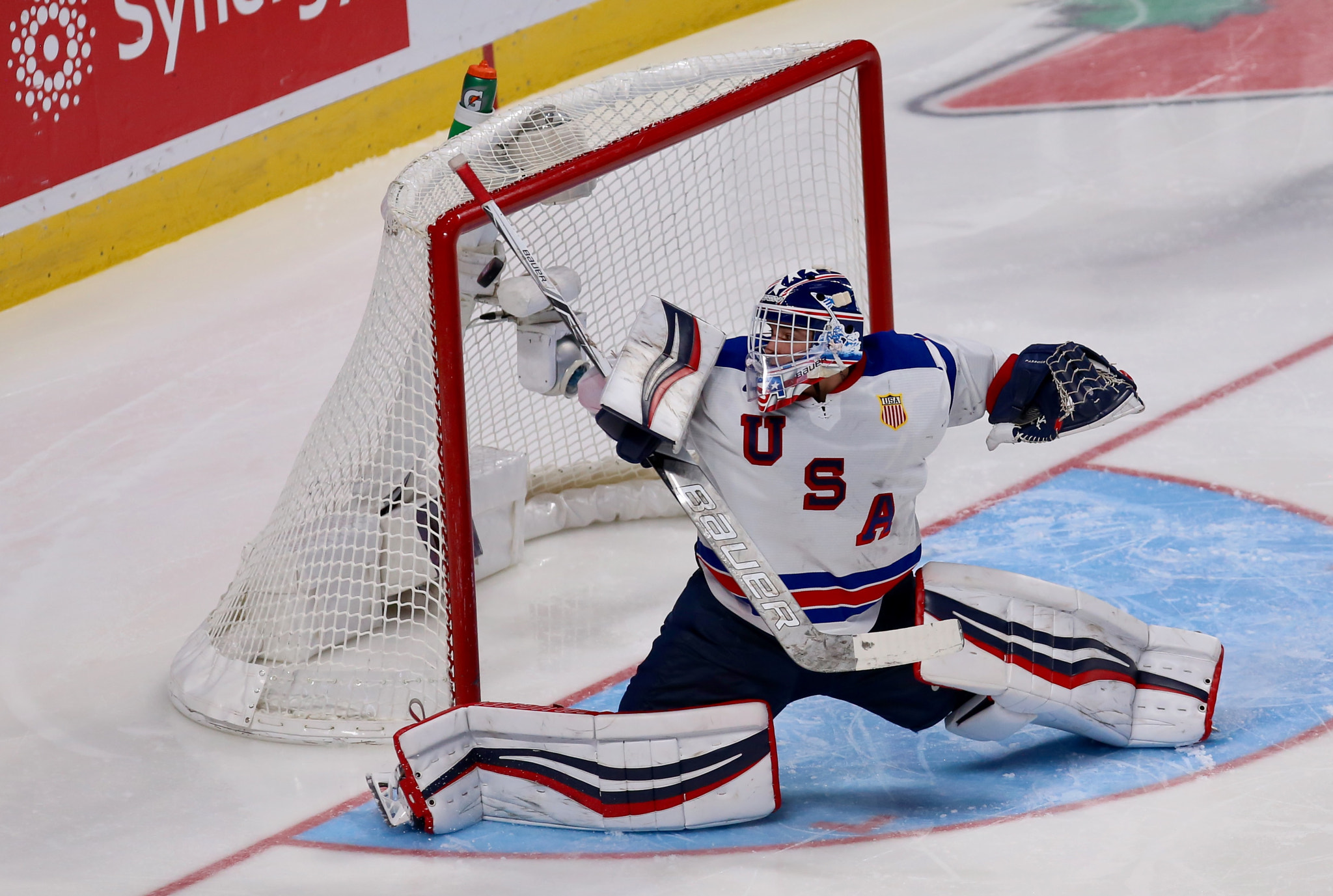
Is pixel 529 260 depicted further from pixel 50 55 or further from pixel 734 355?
pixel 50 55

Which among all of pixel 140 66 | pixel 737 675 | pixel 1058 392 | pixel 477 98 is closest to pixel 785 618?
pixel 737 675

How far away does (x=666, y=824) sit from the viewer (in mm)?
3199

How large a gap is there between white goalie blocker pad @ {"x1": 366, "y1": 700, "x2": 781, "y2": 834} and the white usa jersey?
8.8 inches

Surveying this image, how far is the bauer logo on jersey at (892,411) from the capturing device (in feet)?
10.2

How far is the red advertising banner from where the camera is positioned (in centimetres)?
562

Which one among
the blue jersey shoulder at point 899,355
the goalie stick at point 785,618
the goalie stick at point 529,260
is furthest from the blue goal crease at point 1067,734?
the goalie stick at point 529,260

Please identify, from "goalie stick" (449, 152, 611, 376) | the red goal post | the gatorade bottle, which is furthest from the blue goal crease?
the gatorade bottle

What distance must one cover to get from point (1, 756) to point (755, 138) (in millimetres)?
2420

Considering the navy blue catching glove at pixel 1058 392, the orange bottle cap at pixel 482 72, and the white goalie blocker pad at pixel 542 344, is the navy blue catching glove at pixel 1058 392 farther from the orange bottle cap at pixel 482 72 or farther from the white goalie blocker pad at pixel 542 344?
the orange bottle cap at pixel 482 72

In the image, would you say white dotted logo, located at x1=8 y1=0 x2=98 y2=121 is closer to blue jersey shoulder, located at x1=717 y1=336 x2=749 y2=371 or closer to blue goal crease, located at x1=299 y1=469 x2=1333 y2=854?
blue goal crease, located at x1=299 y1=469 x2=1333 y2=854

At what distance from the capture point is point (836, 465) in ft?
10.2

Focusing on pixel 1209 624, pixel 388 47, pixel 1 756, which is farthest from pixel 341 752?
pixel 388 47

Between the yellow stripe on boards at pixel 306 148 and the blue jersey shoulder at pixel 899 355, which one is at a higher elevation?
the yellow stripe on boards at pixel 306 148

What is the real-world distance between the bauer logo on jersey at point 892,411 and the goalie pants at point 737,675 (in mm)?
331
